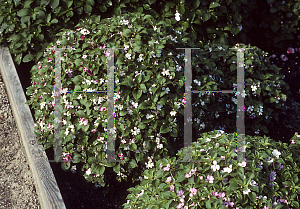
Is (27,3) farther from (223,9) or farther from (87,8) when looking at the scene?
(223,9)

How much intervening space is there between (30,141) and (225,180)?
5.36 ft

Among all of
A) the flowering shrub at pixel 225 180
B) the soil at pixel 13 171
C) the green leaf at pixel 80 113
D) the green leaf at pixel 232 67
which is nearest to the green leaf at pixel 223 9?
the green leaf at pixel 232 67

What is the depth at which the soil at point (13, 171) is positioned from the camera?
2283mm

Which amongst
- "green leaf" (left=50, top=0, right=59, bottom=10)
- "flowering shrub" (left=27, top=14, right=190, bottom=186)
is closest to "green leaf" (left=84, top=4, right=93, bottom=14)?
"green leaf" (left=50, top=0, right=59, bottom=10)

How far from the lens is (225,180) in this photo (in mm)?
1637

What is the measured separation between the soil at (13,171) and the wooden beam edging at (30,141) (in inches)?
2.4

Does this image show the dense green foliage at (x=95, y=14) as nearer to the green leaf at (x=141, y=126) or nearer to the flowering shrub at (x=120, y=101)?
the flowering shrub at (x=120, y=101)

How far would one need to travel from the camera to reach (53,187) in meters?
2.14

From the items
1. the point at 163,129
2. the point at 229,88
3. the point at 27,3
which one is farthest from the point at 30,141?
the point at 229,88

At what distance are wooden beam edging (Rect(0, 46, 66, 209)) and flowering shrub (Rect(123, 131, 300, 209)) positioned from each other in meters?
0.65

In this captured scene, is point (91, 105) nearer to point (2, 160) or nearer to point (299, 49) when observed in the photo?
point (2, 160)

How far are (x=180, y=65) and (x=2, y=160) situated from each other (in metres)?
1.73

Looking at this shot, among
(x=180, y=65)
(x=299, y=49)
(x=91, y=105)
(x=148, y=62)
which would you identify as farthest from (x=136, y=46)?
(x=299, y=49)

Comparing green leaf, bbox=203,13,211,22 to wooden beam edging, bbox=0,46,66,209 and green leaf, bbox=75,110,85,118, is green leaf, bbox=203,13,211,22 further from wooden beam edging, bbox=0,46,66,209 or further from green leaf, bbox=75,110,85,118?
wooden beam edging, bbox=0,46,66,209
